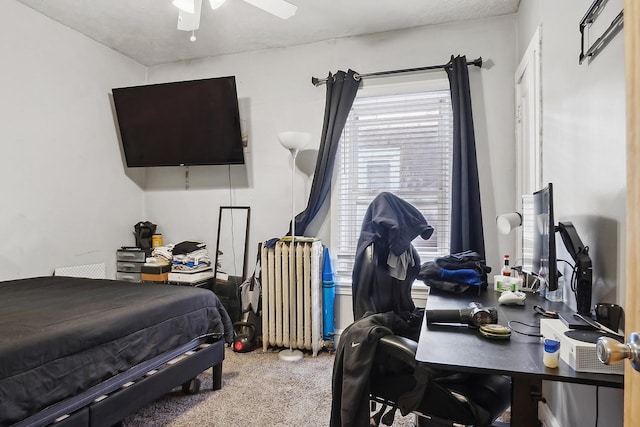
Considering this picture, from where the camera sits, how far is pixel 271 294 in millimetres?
3350

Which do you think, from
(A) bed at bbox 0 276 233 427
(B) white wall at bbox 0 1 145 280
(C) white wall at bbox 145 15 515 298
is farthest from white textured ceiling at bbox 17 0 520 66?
(A) bed at bbox 0 276 233 427

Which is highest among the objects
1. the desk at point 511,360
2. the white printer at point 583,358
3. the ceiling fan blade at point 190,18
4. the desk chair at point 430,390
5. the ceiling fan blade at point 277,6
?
the ceiling fan blade at point 277,6

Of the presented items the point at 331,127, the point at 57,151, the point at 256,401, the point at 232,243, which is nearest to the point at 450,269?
the point at 256,401

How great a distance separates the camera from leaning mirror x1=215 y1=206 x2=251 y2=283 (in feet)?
12.6

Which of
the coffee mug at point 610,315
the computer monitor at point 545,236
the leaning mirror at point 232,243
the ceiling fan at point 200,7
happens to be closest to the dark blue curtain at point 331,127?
the leaning mirror at point 232,243

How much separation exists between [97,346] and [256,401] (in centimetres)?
Result: 107

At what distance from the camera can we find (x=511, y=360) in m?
→ 1.13

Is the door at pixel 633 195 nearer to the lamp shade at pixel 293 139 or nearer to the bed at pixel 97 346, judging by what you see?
the bed at pixel 97 346

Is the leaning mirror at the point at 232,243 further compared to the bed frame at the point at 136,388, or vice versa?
the leaning mirror at the point at 232,243

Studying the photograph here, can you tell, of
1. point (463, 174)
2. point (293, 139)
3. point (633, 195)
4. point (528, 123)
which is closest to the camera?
point (633, 195)

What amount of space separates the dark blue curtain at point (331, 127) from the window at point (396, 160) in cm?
12

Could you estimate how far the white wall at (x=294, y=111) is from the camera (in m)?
3.19

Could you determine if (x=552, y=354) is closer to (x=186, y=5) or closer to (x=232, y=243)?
(x=186, y=5)

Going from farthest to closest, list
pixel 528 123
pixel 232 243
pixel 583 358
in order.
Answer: pixel 232 243 < pixel 528 123 < pixel 583 358
